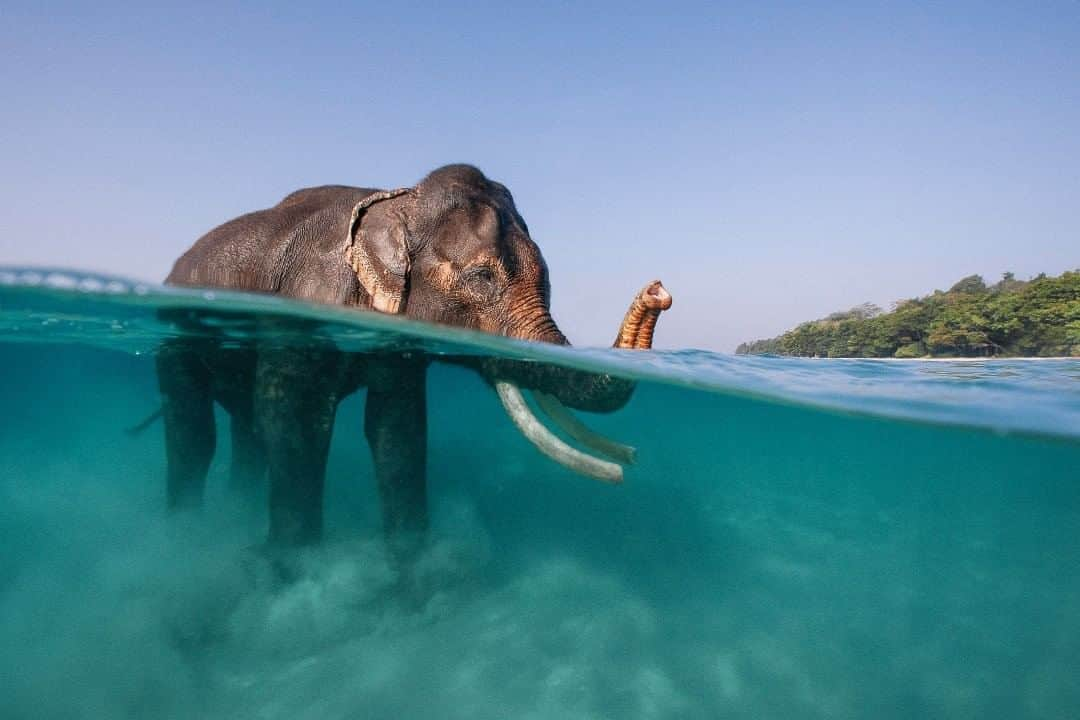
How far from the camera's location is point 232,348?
792 centimetres

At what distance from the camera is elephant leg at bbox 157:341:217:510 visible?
21.3 feet

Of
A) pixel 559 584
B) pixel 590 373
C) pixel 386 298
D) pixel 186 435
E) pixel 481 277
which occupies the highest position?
pixel 481 277

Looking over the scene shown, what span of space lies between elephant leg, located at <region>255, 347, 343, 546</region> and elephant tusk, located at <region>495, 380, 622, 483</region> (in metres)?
1.64

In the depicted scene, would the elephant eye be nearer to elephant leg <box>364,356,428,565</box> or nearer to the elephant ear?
the elephant ear

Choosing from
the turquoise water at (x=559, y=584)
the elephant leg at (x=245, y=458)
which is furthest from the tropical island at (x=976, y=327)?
the elephant leg at (x=245, y=458)

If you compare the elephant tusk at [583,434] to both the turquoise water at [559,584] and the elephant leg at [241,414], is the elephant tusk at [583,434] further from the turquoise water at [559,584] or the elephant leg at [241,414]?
the elephant leg at [241,414]

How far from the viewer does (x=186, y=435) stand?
21.3 ft

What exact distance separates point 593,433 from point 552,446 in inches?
21.9

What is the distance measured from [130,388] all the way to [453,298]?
57.8 feet

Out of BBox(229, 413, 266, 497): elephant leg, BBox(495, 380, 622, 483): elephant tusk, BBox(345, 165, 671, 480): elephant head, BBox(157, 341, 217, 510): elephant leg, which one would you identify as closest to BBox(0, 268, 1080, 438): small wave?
BBox(345, 165, 671, 480): elephant head

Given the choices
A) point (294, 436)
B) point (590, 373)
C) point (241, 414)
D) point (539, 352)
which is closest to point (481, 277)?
point (539, 352)

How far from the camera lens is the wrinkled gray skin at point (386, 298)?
5355mm

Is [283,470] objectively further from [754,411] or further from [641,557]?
[754,411]

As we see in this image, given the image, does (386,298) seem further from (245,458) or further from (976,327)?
(976,327)
